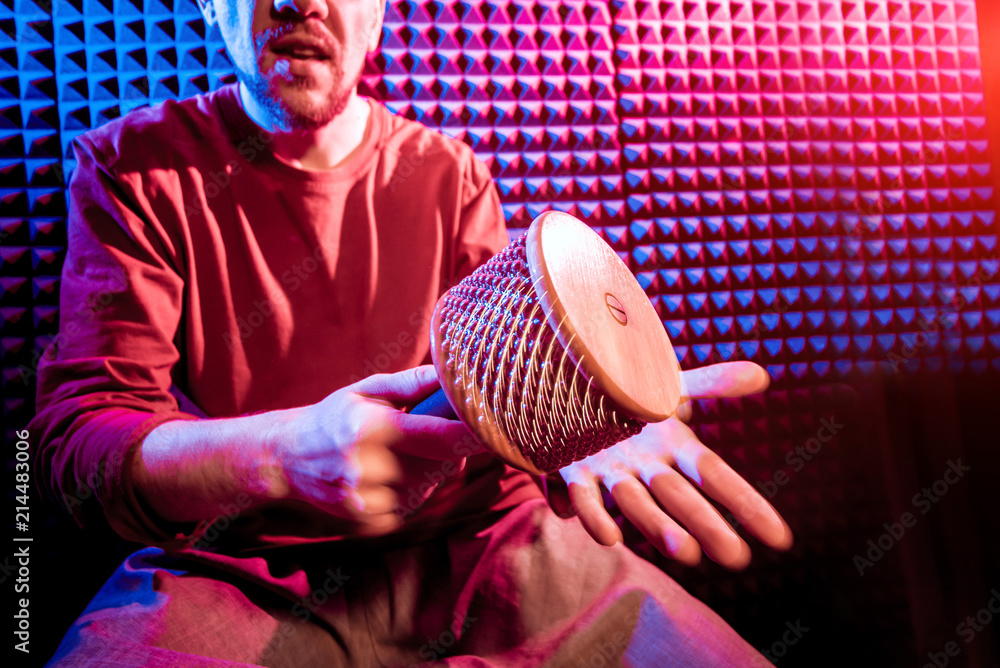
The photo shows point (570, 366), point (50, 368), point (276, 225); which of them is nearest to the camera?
point (570, 366)

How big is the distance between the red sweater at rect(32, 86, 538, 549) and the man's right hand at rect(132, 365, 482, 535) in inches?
1.7

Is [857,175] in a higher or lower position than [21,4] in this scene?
lower

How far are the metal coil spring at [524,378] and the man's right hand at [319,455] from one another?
0.06 metres

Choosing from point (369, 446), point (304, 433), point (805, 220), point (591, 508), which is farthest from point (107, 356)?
point (805, 220)

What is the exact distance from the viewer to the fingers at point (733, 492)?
79 cm

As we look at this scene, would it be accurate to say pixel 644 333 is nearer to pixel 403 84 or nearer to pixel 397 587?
pixel 397 587

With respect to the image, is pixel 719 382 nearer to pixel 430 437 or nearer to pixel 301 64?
pixel 430 437

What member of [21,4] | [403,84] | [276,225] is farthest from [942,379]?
[21,4]

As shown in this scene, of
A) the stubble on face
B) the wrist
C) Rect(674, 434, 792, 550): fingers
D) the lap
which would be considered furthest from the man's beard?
Rect(674, 434, 792, 550): fingers

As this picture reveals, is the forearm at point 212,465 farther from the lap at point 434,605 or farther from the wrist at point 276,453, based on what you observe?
the lap at point 434,605

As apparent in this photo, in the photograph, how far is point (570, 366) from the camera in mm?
504

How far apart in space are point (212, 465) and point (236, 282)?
31cm

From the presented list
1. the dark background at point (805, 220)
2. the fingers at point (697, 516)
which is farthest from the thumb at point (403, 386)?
the dark background at point (805, 220)

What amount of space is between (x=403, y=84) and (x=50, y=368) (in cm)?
79
